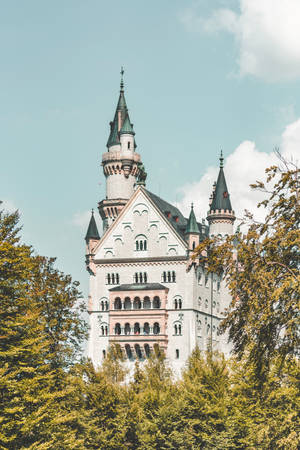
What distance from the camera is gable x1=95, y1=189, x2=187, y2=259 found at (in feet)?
361

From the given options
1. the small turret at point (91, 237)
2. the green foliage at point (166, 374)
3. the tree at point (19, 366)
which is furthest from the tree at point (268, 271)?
the small turret at point (91, 237)

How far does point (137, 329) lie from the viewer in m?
107

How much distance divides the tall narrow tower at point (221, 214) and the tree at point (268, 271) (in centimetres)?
8768

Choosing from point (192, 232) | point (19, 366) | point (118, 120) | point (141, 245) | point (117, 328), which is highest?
point (118, 120)

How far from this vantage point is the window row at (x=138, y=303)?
10788 cm

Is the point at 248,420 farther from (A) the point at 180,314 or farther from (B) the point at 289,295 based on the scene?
(A) the point at 180,314

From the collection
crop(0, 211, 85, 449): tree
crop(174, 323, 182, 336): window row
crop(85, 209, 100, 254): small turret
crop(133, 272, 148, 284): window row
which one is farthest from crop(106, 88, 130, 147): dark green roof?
Result: crop(0, 211, 85, 449): tree

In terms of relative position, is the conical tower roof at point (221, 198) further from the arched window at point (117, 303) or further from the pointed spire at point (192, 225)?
the arched window at point (117, 303)

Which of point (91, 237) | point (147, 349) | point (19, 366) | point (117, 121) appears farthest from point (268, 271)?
point (117, 121)

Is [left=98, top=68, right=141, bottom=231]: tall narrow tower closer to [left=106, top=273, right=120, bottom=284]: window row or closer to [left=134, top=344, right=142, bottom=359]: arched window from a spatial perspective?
[left=106, top=273, right=120, bottom=284]: window row

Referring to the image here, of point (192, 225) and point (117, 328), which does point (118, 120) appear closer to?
point (192, 225)

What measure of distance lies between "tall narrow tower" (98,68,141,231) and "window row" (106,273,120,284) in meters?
9.47

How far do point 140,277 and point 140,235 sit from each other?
578cm

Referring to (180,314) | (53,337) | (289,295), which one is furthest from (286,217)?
(180,314)
